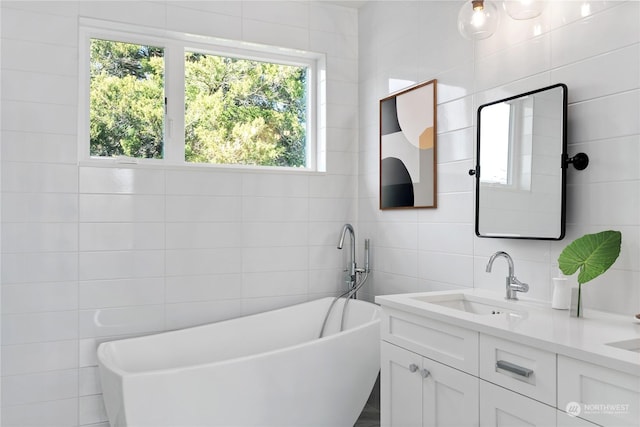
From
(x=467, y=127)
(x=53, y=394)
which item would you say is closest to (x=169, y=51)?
(x=467, y=127)

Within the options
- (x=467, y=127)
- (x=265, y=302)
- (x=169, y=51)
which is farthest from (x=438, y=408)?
(x=169, y=51)

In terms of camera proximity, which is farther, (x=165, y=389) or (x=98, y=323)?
(x=98, y=323)

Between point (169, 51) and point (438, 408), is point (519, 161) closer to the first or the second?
point (438, 408)

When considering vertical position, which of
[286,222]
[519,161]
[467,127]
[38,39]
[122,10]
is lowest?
[286,222]

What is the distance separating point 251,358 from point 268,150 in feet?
5.13

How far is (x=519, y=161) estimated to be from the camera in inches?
81.4

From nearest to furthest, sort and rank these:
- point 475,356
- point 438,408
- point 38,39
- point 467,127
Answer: point 475,356, point 438,408, point 467,127, point 38,39

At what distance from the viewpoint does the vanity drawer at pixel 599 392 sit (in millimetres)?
1118

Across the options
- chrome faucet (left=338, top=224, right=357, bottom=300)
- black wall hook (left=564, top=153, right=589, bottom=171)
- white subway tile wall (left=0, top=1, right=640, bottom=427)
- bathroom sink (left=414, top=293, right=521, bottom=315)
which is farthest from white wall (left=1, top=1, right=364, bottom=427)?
black wall hook (left=564, top=153, right=589, bottom=171)

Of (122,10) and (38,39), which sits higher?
(122,10)

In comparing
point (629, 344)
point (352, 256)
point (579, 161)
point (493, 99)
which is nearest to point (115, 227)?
point (352, 256)

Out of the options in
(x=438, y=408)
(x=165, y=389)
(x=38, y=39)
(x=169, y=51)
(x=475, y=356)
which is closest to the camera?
(x=475, y=356)

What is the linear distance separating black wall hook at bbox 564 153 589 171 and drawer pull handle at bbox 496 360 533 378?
0.85m

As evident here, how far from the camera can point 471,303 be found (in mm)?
2148
